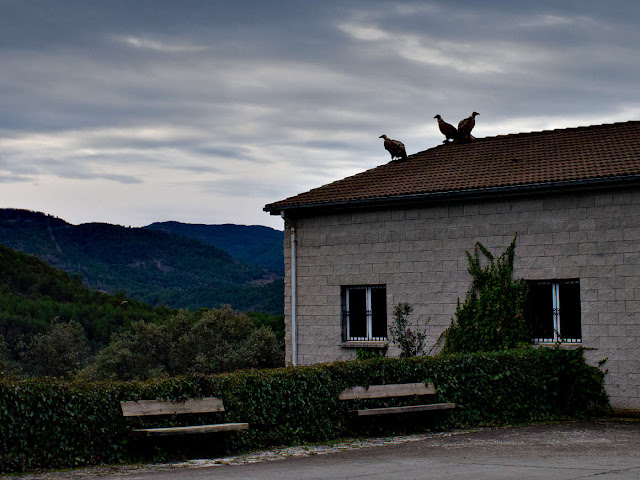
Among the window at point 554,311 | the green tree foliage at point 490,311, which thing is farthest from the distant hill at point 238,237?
the window at point 554,311

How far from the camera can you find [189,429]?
1098 cm

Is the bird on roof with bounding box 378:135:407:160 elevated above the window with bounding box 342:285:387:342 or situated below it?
above

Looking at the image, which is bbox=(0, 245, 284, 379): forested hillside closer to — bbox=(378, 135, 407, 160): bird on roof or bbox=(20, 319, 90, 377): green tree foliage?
bbox=(20, 319, 90, 377): green tree foliage

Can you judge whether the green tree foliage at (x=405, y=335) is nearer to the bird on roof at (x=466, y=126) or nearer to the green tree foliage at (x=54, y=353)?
the bird on roof at (x=466, y=126)

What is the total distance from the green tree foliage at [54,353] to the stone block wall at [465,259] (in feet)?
167

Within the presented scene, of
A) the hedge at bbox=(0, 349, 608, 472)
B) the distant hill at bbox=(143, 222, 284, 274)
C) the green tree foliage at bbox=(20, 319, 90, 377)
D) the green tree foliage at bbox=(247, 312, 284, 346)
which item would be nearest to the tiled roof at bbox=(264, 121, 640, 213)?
the hedge at bbox=(0, 349, 608, 472)

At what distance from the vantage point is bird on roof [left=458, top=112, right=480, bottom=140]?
72.6 feet

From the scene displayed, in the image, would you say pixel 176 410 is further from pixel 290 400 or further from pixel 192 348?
pixel 192 348

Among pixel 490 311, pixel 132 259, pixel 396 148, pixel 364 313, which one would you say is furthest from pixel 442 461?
pixel 132 259

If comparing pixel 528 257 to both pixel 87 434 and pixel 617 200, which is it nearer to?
pixel 617 200

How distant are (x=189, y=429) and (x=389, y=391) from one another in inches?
149

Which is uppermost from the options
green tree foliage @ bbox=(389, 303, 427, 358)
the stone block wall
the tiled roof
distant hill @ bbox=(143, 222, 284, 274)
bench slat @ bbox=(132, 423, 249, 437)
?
distant hill @ bbox=(143, 222, 284, 274)

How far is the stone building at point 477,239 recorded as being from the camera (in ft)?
53.7

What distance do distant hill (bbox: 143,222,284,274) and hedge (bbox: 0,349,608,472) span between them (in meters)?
146
